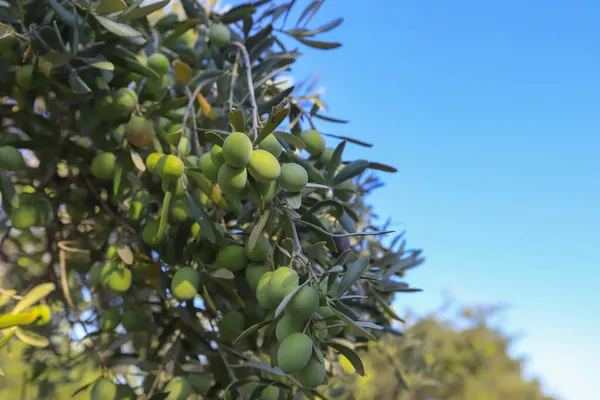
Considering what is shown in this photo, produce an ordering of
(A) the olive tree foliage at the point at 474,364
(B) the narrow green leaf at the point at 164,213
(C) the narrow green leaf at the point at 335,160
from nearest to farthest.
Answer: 1. (B) the narrow green leaf at the point at 164,213
2. (C) the narrow green leaf at the point at 335,160
3. (A) the olive tree foliage at the point at 474,364

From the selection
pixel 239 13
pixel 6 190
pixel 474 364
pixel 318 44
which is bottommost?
pixel 6 190

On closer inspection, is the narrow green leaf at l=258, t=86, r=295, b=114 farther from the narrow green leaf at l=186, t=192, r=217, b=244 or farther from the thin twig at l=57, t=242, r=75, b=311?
the thin twig at l=57, t=242, r=75, b=311

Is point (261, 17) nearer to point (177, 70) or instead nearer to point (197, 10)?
point (197, 10)

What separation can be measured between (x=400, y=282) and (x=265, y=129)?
16.2 inches

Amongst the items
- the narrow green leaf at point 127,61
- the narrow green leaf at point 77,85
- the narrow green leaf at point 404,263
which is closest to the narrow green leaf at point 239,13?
the narrow green leaf at point 127,61

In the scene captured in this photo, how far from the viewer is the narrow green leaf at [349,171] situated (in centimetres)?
82

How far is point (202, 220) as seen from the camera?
0.72 metres

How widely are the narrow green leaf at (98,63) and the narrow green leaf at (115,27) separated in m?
0.05

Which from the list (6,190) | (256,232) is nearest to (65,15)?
(6,190)

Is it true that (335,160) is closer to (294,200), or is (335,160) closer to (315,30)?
(294,200)

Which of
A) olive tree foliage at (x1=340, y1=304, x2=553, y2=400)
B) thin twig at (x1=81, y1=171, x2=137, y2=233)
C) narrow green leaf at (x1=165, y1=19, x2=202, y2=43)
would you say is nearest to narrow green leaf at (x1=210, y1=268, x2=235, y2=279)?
thin twig at (x1=81, y1=171, x2=137, y2=233)

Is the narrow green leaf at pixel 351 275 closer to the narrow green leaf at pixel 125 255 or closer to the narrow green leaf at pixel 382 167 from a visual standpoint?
the narrow green leaf at pixel 382 167

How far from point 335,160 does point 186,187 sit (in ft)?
0.79

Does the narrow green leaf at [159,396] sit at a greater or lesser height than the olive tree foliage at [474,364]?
lesser
